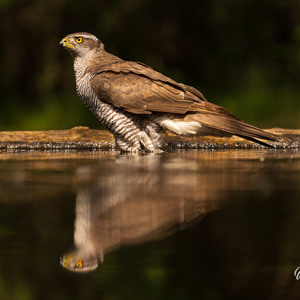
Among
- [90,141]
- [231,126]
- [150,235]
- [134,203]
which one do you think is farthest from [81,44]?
[150,235]

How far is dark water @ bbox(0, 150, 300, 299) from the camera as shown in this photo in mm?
2299

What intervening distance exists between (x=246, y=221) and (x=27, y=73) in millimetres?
13055

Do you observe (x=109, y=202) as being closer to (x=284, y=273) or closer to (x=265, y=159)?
(x=284, y=273)

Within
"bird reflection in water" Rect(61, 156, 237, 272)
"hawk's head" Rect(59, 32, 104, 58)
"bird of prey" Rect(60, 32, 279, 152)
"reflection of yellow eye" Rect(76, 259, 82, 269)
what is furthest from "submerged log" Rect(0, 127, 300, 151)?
"reflection of yellow eye" Rect(76, 259, 82, 269)

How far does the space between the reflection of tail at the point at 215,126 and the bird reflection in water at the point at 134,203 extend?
4.78 feet

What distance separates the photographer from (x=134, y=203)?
153 inches

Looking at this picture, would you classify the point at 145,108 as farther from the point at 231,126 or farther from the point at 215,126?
the point at 231,126

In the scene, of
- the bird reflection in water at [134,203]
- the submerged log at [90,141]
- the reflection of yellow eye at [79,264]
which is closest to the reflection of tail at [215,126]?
the submerged log at [90,141]

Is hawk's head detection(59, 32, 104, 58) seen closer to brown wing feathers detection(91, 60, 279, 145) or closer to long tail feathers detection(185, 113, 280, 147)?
brown wing feathers detection(91, 60, 279, 145)

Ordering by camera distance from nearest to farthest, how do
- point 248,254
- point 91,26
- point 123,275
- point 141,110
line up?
point 123,275 → point 248,254 → point 141,110 → point 91,26

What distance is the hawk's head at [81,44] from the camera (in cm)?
874

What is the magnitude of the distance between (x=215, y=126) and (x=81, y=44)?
2132mm

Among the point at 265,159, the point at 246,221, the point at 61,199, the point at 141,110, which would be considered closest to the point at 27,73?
the point at 141,110

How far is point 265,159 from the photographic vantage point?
285 inches
